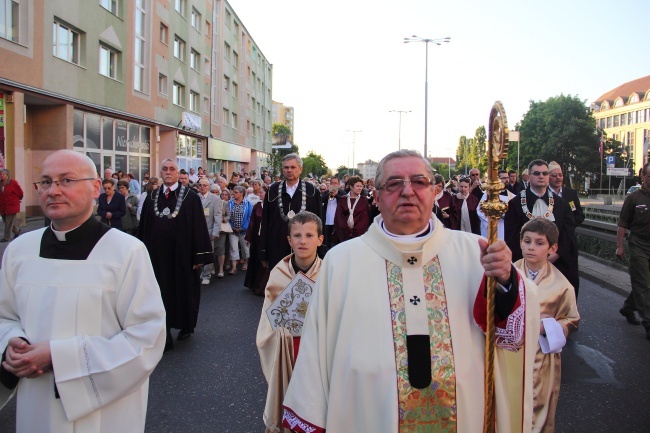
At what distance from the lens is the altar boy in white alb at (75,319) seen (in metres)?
2.44

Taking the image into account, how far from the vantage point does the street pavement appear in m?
4.25

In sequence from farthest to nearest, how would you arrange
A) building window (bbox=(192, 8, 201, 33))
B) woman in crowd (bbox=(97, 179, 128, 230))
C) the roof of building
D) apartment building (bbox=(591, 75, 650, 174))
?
the roof of building
apartment building (bbox=(591, 75, 650, 174))
building window (bbox=(192, 8, 201, 33))
woman in crowd (bbox=(97, 179, 128, 230))

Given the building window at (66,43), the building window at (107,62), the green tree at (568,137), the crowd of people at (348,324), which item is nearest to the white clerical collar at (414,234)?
the crowd of people at (348,324)

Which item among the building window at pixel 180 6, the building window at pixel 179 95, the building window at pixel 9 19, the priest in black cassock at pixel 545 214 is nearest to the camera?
the priest in black cassock at pixel 545 214

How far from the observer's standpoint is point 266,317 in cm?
380

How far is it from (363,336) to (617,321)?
660 centimetres

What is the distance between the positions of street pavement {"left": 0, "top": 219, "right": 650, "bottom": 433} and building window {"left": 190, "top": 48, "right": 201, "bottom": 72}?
29.9m

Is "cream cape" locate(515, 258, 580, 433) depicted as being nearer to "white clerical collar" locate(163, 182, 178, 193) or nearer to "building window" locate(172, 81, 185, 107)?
"white clerical collar" locate(163, 182, 178, 193)

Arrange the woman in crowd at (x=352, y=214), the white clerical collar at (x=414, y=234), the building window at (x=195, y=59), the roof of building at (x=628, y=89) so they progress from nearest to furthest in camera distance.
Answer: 1. the white clerical collar at (x=414, y=234)
2. the woman in crowd at (x=352, y=214)
3. the building window at (x=195, y=59)
4. the roof of building at (x=628, y=89)

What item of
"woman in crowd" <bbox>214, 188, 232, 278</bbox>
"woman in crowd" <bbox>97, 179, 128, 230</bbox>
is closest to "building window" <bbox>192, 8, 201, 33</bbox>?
"woman in crowd" <bbox>214, 188, 232, 278</bbox>

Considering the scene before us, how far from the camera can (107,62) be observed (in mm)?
22422

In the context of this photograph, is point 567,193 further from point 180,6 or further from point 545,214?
point 180,6

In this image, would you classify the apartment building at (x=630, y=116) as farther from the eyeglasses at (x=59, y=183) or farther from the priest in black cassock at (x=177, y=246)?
the eyeglasses at (x=59, y=183)

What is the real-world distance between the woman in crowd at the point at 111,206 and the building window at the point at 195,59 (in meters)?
26.2
